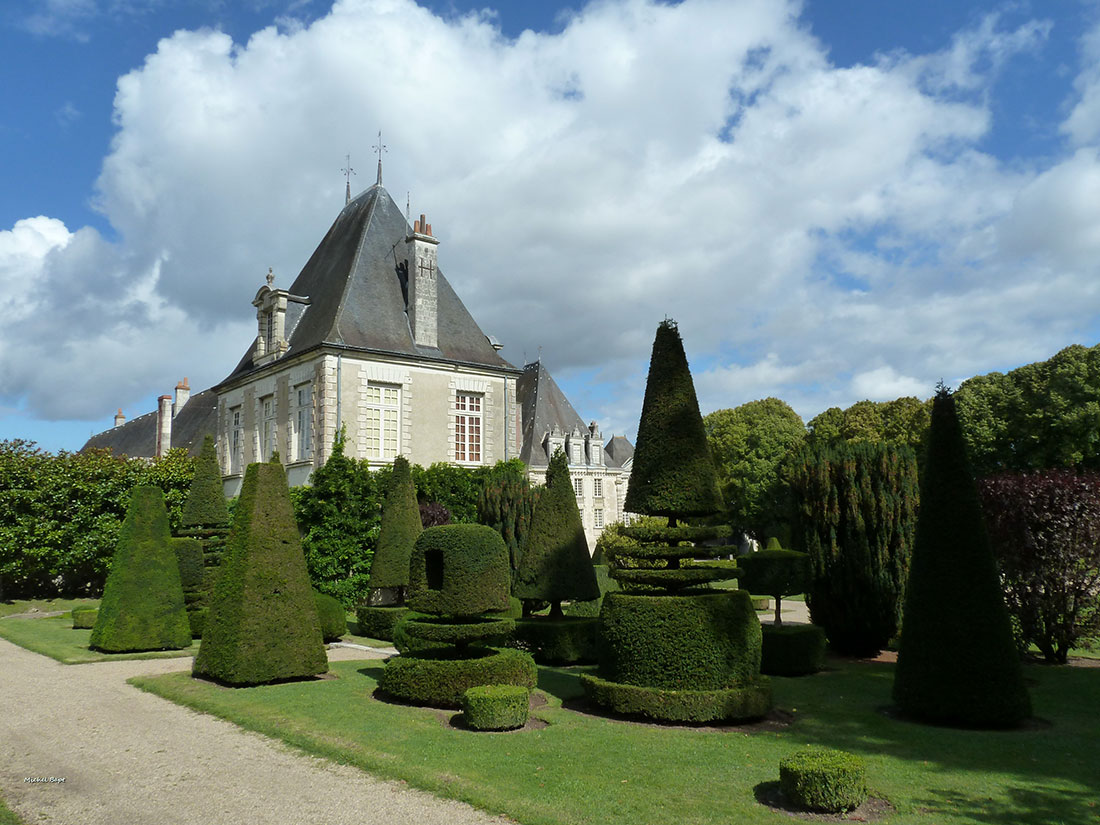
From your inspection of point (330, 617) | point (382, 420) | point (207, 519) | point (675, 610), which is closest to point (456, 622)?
point (675, 610)

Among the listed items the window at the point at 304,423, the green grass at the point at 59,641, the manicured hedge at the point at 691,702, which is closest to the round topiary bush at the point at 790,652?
the manicured hedge at the point at 691,702

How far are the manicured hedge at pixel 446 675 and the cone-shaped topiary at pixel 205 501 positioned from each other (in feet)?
31.2

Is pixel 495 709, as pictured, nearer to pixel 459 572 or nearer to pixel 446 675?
pixel 446 675

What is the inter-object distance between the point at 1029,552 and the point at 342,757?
35.9ft

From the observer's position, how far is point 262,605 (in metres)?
10.7

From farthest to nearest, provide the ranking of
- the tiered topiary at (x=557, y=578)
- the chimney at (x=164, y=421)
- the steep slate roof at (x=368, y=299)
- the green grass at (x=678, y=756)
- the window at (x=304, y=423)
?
the chimney at (x=164, y=421) → the steep slate roof at (x=368, y=299) → the window at (x=304, y=423) → the tiered topiary at (x=557, y=578) → the green grass at (x=678, y=756)

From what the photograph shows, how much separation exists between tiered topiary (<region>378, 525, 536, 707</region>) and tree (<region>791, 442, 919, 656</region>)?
685 centimetres

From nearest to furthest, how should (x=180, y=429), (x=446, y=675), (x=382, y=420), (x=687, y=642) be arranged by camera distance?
1. (x=687, y=642)
2. (x=446, y=675)
3. (x=382, y=420)
4. (x=180, y=429)

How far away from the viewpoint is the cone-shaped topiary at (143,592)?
13.8m

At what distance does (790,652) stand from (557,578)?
3.99 metres

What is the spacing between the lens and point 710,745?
7562 mm

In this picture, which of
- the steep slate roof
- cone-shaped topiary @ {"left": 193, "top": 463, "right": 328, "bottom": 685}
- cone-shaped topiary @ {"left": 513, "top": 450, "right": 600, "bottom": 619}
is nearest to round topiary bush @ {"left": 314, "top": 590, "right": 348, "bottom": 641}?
cone-shaped topiary @ {"left": 513, "top": 450, "right": 600, "bottom": 619}

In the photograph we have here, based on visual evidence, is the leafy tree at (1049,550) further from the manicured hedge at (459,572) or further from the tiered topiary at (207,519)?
the tiered topiary at (207,519)

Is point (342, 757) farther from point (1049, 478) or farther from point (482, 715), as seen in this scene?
point (1049, 478)
